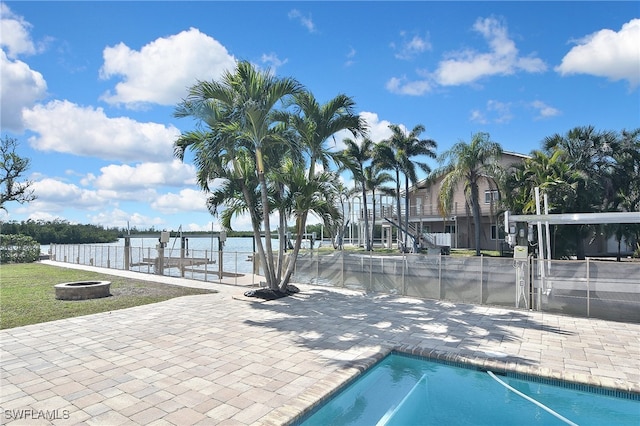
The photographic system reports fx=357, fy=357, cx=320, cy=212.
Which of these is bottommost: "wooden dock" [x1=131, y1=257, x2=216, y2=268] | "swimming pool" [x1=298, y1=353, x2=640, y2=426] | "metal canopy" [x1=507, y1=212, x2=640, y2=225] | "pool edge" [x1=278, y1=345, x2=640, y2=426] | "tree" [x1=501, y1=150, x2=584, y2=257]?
"swimming pool" [x1=298, y1=353, x2=640, y2=426]

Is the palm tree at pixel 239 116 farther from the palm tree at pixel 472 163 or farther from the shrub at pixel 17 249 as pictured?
the shrub at pixel 17 249

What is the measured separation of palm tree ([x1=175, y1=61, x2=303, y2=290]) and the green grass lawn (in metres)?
3.95

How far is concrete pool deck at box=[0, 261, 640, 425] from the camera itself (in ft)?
13.5

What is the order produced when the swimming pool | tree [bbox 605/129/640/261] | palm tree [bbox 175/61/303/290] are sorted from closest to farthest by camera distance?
the swimming pool
palm tree [bbox 175/61/303/290]
tree [bbox 605/129/640/261]

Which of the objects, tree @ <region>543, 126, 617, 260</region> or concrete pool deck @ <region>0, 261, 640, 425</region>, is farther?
tree @ <region>543, 126, 617, 260</region>

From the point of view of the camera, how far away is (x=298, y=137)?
1148 cm

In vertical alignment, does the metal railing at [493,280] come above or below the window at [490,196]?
below

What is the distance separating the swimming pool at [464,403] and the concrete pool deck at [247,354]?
0.20m

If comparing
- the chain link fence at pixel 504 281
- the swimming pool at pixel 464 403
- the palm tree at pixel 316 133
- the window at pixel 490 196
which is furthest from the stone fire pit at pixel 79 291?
the window at pixel 490 196

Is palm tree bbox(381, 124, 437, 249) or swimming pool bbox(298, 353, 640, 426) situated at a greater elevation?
A: palm tree bbox(381, 124, 437, 249)

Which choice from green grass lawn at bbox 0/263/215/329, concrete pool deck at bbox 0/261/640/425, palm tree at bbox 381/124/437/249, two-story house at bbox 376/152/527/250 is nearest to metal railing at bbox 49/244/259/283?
green grass lawn at bbox 0/263/215/329

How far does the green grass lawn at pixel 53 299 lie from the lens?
8.47 metres

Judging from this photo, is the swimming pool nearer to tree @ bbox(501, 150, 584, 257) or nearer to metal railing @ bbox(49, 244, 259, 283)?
metal railing @ bbox(49, 244, 259, 283)

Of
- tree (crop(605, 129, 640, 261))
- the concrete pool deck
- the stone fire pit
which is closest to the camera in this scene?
the concrete pool deck
